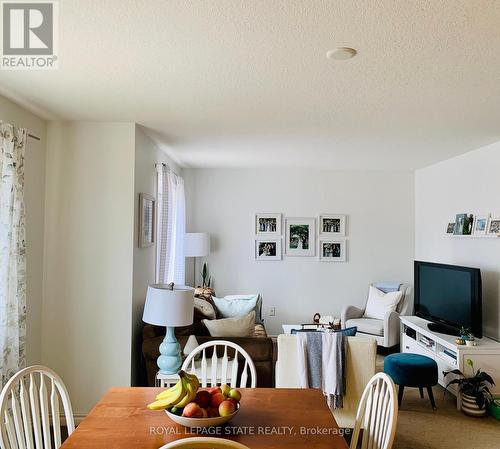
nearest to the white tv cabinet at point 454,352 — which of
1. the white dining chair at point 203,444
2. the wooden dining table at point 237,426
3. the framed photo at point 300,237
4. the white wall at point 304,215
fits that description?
the white wall at point 304,215

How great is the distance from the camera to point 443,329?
438 centimetres

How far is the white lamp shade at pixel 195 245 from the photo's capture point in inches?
220

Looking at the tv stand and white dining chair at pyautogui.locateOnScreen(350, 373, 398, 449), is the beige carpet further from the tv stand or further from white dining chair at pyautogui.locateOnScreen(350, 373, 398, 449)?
white dining chair at pyautogui.locateOnScreen(350, 373, 398, 449)

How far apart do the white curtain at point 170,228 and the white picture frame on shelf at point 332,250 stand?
6.88 feet

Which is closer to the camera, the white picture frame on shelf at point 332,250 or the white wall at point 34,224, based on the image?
the white wall at point 34,224

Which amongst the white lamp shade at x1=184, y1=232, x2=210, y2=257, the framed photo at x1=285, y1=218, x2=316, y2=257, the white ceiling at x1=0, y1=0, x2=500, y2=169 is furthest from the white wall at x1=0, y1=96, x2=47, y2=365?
the framed photo at x1=285, y1=218, x2=316, y2=257

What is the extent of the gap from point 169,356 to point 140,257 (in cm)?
95

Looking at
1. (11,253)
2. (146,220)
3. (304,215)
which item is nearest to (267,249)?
(304,215)

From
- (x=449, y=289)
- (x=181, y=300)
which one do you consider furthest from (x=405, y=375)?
(x=181, y=300)

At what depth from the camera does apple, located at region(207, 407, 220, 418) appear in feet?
5.31

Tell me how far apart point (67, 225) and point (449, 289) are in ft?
12.6

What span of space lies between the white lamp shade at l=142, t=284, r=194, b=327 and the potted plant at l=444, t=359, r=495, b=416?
98.5 inches

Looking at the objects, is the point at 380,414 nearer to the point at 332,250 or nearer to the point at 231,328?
the point at 231,328

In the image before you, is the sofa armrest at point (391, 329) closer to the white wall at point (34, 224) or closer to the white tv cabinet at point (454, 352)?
the white tv cabinet at point (454, 352)
